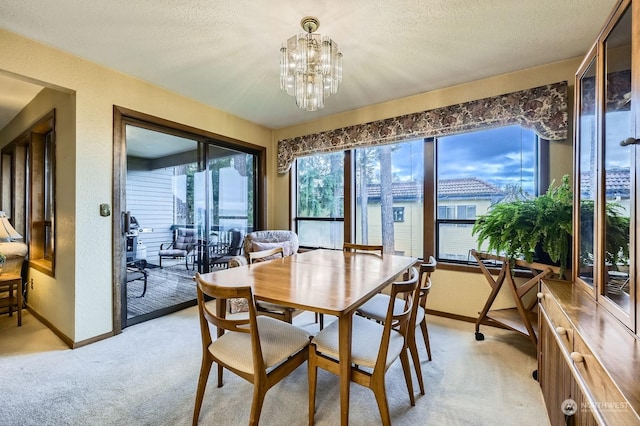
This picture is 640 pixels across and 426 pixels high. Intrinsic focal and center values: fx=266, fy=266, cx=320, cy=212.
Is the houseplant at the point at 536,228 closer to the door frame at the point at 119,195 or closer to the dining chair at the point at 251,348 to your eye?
the dining chair at the point at 251,348

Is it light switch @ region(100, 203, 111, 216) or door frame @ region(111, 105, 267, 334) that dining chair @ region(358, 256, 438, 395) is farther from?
light switch @ region(100, 203, 111, 216)

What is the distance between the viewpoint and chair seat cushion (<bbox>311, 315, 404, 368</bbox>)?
1379mm

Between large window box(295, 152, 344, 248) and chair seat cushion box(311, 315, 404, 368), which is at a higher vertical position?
large window box(295, 152, 344, 248)

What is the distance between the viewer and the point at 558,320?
4.44 feet

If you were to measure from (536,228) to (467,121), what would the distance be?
132cm

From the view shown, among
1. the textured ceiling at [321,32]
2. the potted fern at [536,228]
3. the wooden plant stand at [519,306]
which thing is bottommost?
the wooden plant stand at [519,306]

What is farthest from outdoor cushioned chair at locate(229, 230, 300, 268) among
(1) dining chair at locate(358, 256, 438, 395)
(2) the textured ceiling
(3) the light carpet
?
(2) the textured ceiling

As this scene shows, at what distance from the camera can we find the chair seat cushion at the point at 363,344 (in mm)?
1379

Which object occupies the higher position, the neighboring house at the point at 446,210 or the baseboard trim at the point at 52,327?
the neighboring house at the point at 446,210

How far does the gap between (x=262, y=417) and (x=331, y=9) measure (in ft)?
8.55

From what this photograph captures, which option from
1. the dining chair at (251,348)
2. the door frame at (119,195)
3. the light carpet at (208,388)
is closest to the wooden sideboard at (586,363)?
the light carpet at (208,388)

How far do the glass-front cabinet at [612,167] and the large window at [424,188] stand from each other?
114cm

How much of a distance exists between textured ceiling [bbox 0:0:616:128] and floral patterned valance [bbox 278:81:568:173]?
0.30 meters

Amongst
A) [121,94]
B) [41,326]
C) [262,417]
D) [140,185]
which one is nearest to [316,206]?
[140,185]
